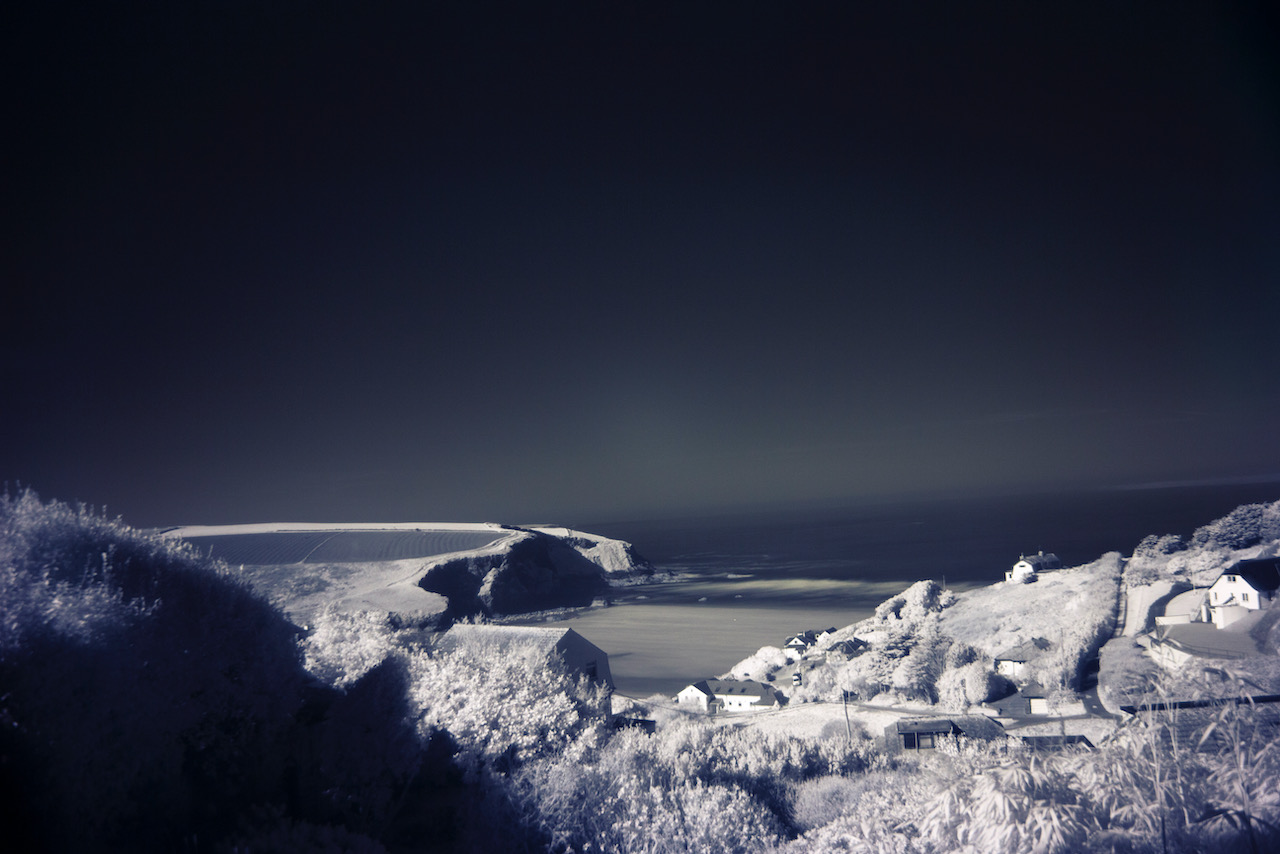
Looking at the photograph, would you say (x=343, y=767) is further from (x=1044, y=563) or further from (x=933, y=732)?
(x=1044, y=563)

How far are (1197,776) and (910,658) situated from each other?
512 inches

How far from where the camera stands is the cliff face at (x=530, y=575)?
29250 mm

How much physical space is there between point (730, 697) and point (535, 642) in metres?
6.10

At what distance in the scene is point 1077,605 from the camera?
792 inches

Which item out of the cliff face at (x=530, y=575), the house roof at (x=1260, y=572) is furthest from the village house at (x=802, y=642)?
the cliff face at (x=530, y=575)

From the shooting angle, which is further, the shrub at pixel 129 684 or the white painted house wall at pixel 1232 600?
the white painted house wall at pixel 1232 600

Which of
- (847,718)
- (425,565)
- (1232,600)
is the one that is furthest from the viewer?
(425,565)

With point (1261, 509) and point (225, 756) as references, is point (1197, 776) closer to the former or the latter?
point (225, 756)

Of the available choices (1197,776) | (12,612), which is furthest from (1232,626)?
(12,612)

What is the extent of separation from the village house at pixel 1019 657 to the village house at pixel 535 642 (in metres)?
11.0

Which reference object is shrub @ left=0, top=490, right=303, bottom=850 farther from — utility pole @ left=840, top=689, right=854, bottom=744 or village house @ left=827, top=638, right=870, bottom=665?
village house @ left=827, top=638, right=870, bottom=665

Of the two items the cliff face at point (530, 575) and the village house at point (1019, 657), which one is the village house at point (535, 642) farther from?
the cliff face at point (530, 575)

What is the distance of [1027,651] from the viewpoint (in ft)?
54.6

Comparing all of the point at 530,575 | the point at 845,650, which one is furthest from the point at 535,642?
the point at 530,575
